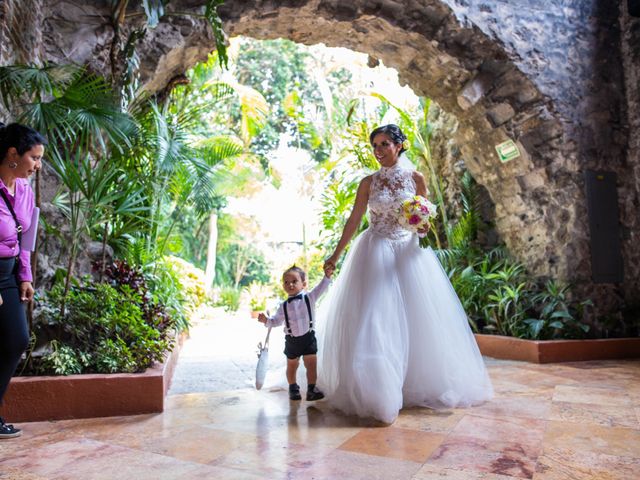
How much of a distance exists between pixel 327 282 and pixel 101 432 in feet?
4.78

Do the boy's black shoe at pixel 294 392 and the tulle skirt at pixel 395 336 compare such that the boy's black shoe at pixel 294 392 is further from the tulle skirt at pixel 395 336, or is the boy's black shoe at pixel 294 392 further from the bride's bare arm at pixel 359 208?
the bride's bare arm at pixel 359 208

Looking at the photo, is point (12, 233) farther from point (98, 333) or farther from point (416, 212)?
point (416, 212)

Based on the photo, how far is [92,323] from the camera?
3.14 meters

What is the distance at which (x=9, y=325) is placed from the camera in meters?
2.35

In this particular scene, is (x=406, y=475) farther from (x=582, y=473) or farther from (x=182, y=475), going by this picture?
(x=182, y=475)

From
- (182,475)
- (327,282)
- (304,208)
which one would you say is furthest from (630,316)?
(304,208)

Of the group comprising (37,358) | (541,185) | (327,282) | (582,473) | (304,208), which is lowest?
(582,473)

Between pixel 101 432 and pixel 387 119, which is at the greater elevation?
pixel 387 119

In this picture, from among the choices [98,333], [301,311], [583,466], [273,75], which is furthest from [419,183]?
[273,75]

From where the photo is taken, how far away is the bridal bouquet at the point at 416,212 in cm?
301

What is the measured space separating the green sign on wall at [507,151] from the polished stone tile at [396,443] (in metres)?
3.56

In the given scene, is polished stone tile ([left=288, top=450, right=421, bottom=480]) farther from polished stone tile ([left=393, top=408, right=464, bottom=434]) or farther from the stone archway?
the stone archway

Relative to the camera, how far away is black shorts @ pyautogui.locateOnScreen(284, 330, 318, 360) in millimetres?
3154

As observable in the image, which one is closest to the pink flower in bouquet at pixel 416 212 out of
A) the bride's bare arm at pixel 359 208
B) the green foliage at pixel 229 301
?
the bride's bare arm at pixel 359 208
